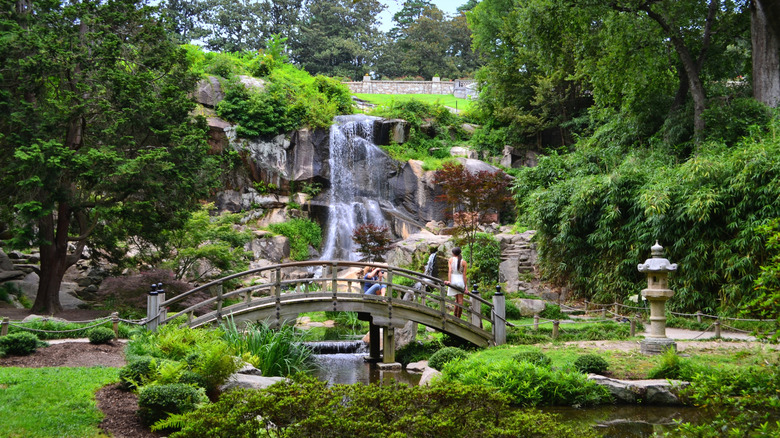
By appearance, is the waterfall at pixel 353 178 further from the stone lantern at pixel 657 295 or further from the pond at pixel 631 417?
the pond at pixel 631 417

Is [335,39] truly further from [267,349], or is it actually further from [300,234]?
[267,349]

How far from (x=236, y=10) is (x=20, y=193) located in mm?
38905

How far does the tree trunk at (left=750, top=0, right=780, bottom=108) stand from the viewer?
16516mm

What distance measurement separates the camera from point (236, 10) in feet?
161

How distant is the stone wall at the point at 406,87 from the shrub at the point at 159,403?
41.8m

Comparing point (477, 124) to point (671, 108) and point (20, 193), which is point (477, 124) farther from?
point (20, 193)

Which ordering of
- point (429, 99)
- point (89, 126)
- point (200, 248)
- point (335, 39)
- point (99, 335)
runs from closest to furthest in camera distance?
point (99, 335)
point (89, 126)
point (200, 248)
point (429, 99)
point (335, 39)

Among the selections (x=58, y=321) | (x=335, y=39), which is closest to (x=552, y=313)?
(x=58, y=321)

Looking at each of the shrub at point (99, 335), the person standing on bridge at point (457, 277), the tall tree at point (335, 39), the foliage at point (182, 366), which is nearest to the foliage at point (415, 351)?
the person standing on bridge at point (457, 277)

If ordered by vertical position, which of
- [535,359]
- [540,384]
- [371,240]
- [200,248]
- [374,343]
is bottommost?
[374,343]

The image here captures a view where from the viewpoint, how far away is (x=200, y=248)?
57.4 feet

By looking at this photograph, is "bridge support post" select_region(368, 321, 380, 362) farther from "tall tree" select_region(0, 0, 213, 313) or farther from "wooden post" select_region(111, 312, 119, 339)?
"tall tree" select_region(0, 0, 213, 313)

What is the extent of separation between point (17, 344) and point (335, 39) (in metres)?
43.9

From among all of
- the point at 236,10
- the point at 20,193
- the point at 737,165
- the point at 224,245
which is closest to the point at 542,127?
the point at 737,165
